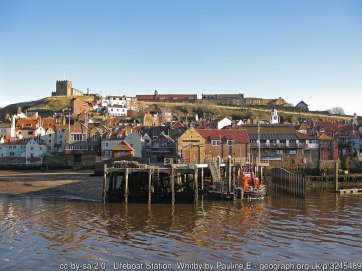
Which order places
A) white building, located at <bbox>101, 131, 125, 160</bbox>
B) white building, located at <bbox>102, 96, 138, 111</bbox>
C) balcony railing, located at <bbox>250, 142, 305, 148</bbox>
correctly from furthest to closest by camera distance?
white building, located at <bbox>102, 96, 138, 111</bbox>
white building, located at <bbox>101, 131, 125, 160</bbox>
balcony railing, located at <bbox>250, 142, 305, 148</bbox>

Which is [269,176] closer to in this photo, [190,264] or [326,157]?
[326,157]

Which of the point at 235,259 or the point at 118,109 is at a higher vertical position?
the point at 118,109

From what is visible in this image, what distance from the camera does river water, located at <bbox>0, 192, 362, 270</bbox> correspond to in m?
20.8

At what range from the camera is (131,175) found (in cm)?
4600

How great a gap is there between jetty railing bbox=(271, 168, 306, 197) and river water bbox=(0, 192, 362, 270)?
237 inches

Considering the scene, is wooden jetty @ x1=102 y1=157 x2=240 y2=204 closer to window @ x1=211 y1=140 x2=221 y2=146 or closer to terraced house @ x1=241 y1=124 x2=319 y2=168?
window @ x1=211 y1=140 x2=221 y2=146

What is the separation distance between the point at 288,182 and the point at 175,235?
Answer: 1053 inches

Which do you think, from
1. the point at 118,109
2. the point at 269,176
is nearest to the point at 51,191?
the point at 269,176

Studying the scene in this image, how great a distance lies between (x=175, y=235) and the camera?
1040 inches

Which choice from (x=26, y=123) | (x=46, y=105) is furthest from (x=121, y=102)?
(x=26, y=123)

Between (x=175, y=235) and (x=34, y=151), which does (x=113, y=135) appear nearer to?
(x=34, y=151)

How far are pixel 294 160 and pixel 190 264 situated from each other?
57580 mm

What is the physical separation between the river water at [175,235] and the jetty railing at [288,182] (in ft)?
19.8

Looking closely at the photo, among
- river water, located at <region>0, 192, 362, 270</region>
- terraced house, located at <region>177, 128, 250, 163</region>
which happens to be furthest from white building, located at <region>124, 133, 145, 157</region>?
river water, located at <region>0, 192, 362, 270</region>
